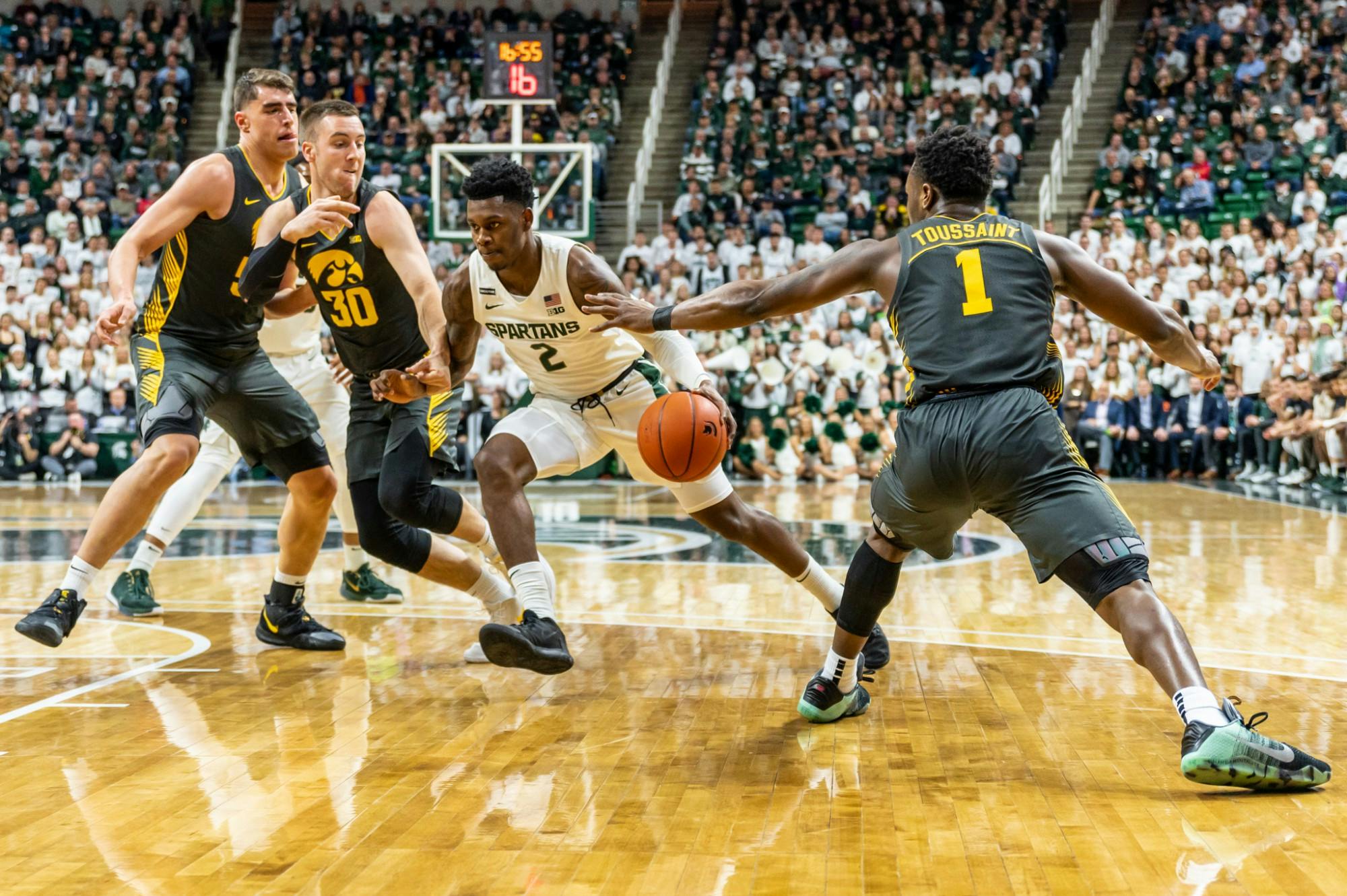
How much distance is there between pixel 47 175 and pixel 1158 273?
16205 millimetres

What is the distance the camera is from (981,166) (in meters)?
4.03

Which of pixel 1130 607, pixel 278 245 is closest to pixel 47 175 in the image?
pixel 278 245

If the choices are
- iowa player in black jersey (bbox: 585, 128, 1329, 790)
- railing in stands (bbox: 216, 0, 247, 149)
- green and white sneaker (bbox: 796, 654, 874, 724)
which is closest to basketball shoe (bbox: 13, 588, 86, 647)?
iowa player in black jersey (bbox: 585, 128, 1329, 790)

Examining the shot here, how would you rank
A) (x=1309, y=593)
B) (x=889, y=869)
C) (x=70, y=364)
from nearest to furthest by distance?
1. (x=889, y=869)
2. (x=1309, y=593)
3. (x=70, y=364)

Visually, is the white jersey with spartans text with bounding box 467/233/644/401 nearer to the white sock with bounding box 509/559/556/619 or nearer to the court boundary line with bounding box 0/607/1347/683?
the white sock with bounding box 509/559/556/619

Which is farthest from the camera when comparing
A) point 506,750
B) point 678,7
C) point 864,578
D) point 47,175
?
point 678,7

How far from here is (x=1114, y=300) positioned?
380 cm

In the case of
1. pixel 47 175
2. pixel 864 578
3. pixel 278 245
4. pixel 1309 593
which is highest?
pixel 47 175

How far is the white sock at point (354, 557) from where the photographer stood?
676 cm

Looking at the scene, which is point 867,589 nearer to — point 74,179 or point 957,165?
Result: point 957,165

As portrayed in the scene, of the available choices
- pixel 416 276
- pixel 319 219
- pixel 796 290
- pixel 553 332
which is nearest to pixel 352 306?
pixel 416 276

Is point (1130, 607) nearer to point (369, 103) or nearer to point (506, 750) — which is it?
point (506, 750)

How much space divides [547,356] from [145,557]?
106 inches

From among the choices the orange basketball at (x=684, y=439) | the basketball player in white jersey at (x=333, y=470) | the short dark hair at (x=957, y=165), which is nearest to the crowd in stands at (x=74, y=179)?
the basketball player in white jersey at (x=333, y=470)
